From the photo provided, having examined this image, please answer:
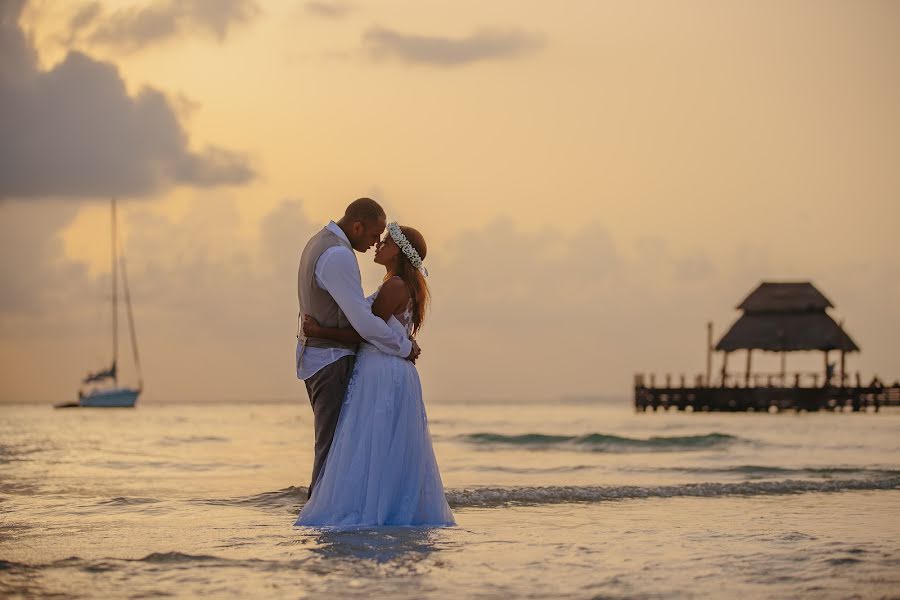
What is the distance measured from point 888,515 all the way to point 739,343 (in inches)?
1941

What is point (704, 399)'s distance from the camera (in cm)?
5828

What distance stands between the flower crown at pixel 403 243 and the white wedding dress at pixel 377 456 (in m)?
0.31

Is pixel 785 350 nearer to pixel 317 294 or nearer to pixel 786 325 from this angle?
pixel 786 325

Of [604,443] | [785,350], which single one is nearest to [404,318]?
[604,443]

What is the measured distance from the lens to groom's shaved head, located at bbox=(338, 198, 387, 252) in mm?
7008

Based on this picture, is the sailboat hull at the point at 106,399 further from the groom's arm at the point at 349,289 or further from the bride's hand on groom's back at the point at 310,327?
the groom's arm at the point at 349,289

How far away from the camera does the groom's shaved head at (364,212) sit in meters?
7.01

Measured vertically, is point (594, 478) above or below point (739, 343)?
below

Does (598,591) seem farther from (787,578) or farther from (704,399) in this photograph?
(704,399)

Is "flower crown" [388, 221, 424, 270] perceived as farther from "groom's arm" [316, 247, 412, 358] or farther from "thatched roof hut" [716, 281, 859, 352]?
"thatched roof hut" [716, 281, 859, 352]

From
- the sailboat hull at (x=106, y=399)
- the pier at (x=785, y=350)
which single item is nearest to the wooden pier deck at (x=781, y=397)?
the pier at (x=785, y=350)

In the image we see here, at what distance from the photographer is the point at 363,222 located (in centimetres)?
701

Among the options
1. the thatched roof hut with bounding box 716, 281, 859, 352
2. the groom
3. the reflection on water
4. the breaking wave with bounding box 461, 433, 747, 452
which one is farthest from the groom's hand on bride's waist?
the thatched roof hut with bounding box 716, 281, 859, 352

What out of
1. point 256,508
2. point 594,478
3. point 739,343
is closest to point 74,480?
point 256,508
